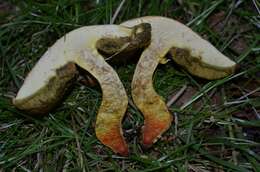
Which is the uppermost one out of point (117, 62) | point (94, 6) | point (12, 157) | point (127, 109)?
point (94, 6)

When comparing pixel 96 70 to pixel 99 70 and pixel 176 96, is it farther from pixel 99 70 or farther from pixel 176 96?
pixel 176 96

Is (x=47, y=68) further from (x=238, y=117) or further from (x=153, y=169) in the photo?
(x=238, y=117)

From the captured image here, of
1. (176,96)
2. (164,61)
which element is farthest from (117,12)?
(176,96)

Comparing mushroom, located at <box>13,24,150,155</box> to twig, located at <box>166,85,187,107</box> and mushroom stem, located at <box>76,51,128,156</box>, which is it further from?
twig, located at <box>166,85,187,107</box>

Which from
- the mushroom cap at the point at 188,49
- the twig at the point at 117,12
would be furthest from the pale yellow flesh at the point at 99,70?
the twig at the point at 117,12

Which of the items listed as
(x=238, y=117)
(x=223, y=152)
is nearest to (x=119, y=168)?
(x=223, y=152)

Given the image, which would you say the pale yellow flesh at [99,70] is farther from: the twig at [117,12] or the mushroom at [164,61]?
the twig at [117,12]
